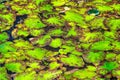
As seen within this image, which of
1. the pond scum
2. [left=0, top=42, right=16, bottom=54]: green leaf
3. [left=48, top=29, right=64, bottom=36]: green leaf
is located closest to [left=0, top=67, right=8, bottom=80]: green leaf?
the pond scum

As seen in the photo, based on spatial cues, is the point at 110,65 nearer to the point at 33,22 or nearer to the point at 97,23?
the point at 97,23

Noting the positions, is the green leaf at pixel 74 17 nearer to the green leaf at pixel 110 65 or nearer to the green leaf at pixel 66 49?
the green leaf at pixel 66 49

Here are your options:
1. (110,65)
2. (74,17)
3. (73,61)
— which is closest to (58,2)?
(74,17)

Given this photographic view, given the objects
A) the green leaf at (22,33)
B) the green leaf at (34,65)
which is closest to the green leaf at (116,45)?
the green leaf at (34,65)

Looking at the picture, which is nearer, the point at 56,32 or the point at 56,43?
the point at 56,43

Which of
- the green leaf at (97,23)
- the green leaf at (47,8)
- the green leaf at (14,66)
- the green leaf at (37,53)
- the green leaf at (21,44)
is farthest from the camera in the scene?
the green leaf at (47,8)

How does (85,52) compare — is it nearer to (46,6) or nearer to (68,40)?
(68,40)

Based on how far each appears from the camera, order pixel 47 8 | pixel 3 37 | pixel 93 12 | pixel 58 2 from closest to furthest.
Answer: pixel 3 37 → pixel 93 12 → pixel 47 8 → pixel 58 2
